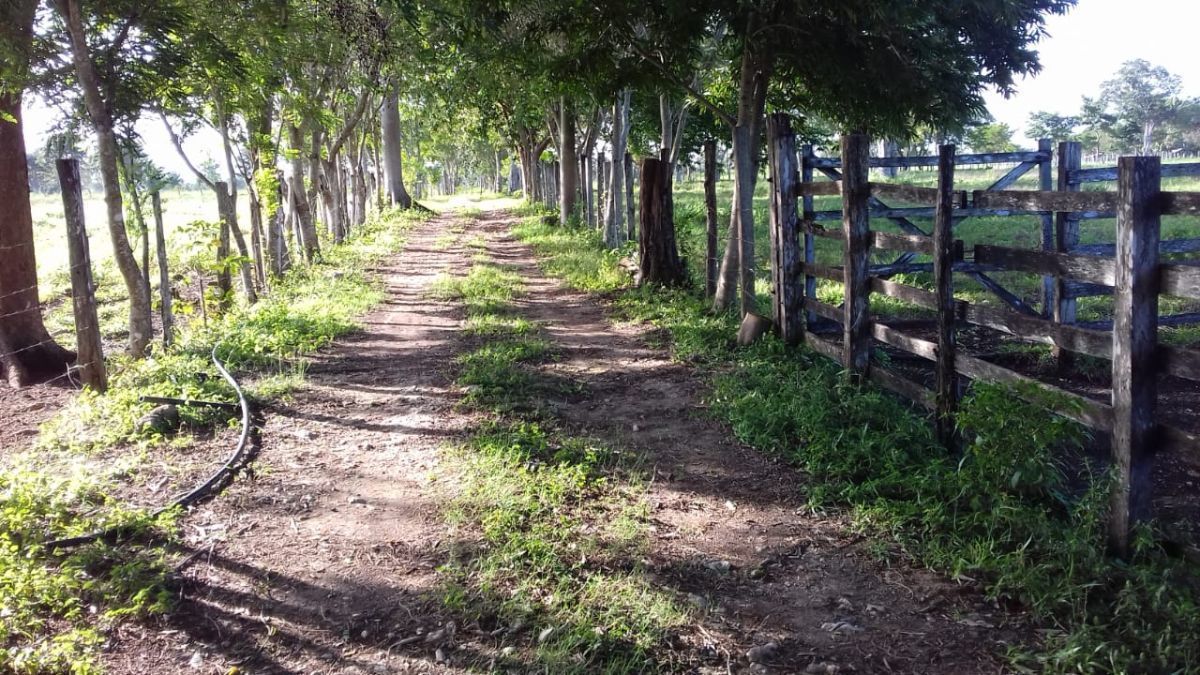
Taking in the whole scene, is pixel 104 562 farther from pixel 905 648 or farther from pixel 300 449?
pixel 905 648

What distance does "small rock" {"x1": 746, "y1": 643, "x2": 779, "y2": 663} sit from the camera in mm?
3672

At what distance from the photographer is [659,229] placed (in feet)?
41.6

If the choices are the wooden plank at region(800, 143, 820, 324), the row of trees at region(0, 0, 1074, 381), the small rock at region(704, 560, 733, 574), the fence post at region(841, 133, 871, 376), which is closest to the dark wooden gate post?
the row of trees at region(0, 0, 1074, 381)

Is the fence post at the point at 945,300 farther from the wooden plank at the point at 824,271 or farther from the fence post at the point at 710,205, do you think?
the fence post at the point at 710,205

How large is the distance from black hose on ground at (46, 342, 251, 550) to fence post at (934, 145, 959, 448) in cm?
486

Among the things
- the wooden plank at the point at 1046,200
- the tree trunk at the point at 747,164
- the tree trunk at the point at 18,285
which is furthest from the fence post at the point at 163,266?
the wooden plank at the point at 1046,200

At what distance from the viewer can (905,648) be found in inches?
147

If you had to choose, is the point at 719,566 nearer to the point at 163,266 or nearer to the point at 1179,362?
the point at 1179,362

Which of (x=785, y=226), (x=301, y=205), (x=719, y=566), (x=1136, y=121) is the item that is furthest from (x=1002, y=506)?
(x=1136, y=121)

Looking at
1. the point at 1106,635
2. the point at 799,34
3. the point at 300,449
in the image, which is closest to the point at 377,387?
the point at 300,449

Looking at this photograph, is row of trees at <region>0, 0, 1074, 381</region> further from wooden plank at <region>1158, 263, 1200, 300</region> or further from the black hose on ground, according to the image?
wooden plank at <region>1158, 263, 1200, 300</region>

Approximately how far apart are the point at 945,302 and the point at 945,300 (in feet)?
0.05

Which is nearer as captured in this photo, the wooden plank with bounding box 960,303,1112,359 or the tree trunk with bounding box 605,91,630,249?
the wooden plank with bounding box 960,303,1112,359

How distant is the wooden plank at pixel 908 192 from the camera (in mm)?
6279
